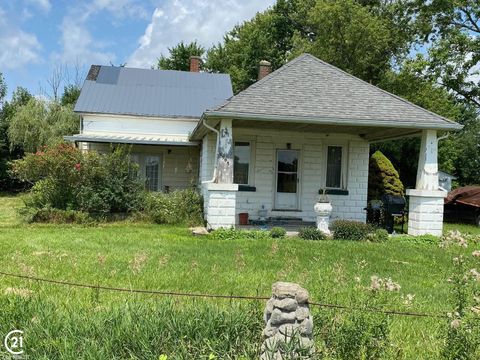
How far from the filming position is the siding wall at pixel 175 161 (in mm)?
19266

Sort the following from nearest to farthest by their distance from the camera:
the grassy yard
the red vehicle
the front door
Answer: the grassy yard, the front door, the red vehicle

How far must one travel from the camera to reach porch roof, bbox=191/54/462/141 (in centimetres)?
1143

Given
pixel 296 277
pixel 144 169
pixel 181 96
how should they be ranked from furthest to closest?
pixel 181 96 → pixel 144 169 → pixel 296 277

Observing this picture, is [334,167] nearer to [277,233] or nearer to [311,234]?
[311,234]

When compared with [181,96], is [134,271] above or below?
below

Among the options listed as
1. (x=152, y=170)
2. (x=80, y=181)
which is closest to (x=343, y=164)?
(x=80, y=181)

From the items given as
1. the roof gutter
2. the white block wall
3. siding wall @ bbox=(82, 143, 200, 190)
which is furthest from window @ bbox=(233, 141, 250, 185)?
the white block wall

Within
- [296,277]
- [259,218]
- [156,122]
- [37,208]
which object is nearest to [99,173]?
[37,208]

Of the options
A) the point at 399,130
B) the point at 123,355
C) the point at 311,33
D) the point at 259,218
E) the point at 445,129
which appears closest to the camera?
the point at 123,355

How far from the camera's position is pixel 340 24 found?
72.5 feet

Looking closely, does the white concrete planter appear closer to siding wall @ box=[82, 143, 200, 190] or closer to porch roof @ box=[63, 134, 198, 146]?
porch roof @ box=[63, 134, 198, 146]

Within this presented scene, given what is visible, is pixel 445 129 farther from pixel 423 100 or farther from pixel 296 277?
pixel 423 100

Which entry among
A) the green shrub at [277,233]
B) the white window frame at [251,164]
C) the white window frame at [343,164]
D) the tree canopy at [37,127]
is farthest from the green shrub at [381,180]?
the tree canopy at [37,127]

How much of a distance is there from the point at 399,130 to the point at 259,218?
494 centimetres
